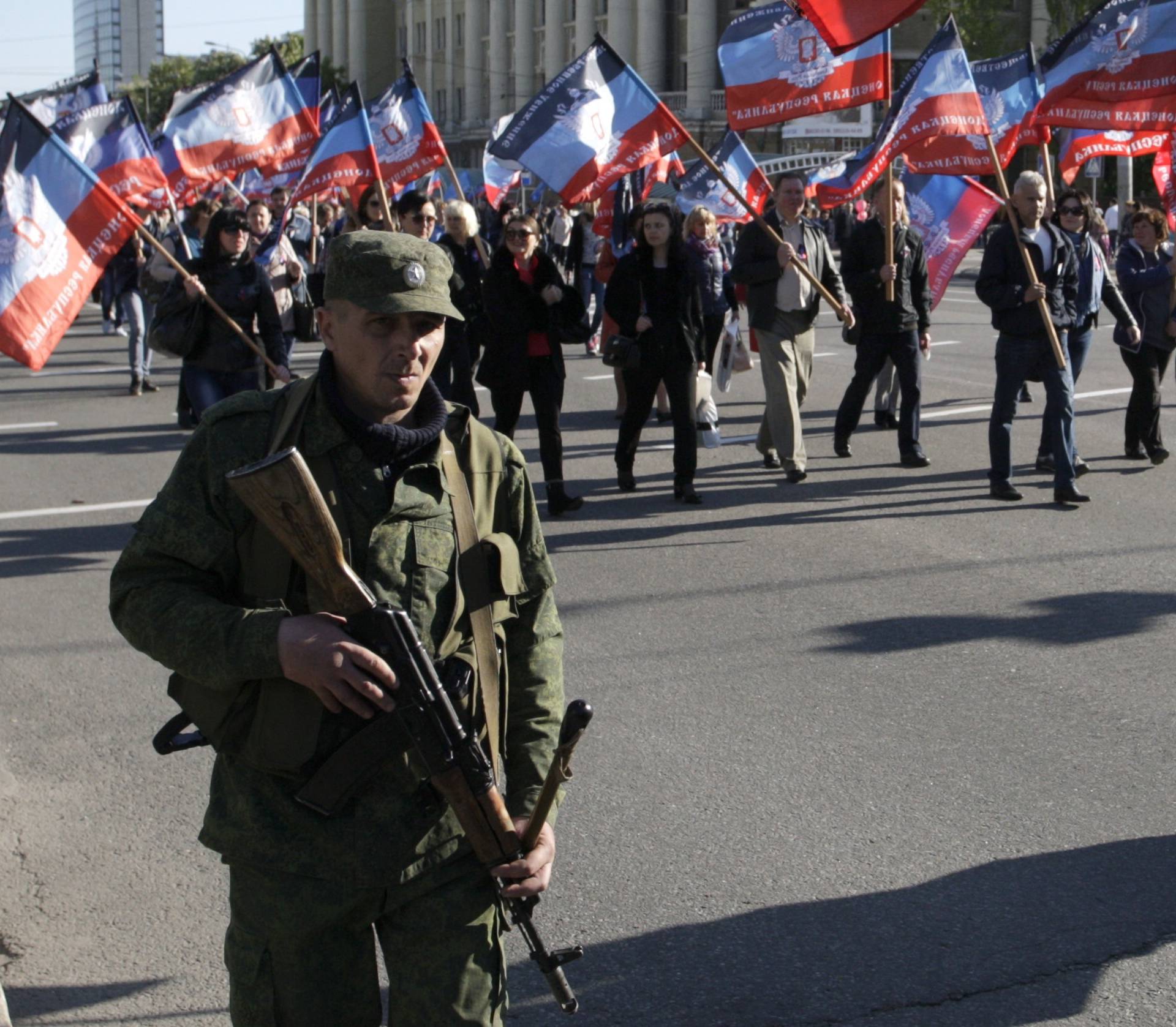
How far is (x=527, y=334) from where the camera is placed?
9102 mm

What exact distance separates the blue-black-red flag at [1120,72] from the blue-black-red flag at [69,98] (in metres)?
8.57

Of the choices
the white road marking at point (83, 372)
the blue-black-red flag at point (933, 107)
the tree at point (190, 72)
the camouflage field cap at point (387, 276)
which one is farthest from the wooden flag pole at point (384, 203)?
the tree at point (190, 72)

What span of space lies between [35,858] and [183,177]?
469 inches

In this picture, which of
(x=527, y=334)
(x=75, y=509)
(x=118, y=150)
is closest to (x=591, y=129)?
(x=527, y=334)

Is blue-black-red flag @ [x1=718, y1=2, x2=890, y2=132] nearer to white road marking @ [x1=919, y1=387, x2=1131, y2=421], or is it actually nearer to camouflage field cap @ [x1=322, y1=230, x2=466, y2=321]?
white road marking @ [x1=919, y1=387, x2=1131, y2=421]

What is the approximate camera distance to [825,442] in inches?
470

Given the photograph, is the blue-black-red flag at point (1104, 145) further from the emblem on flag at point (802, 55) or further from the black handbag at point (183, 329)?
the black handbag at point (183, 329)

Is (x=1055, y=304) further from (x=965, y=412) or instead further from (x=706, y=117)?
(x=706, y=117)

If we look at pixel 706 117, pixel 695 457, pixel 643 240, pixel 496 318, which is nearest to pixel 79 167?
pixel 496 318

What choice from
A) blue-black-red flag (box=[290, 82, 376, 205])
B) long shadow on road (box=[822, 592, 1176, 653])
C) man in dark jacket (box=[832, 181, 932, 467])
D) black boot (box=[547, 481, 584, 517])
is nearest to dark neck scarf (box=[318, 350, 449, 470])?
long shadow on road (box=[822, 592, 1176, 653])

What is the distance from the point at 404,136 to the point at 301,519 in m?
13.8

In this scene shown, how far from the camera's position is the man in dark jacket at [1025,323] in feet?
30.7

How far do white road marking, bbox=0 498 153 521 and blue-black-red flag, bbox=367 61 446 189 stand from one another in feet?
20.3

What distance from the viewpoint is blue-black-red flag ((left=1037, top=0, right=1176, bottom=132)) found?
1093cm
